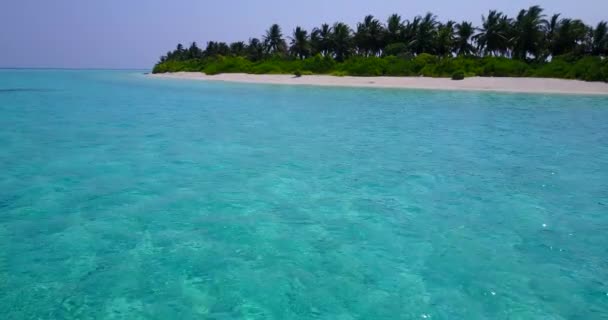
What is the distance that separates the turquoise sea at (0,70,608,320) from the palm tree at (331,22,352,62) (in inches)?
2264

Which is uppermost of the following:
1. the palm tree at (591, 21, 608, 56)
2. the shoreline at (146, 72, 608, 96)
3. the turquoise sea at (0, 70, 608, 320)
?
the palm tree at (591, 21, 608, 56)

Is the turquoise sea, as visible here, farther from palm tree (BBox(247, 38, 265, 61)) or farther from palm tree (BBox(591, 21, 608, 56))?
palm tree (BBox(247, 38, 265, 61))

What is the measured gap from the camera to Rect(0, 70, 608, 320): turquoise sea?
4.14 m

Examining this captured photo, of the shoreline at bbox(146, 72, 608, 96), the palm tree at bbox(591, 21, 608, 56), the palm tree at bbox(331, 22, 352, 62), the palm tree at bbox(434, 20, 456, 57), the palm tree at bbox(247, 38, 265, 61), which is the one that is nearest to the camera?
the shoreline at bbox(146, 72, 608, 96)

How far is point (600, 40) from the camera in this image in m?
47.5

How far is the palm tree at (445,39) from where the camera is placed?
56844mm

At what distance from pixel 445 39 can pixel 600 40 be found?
58.2 feet

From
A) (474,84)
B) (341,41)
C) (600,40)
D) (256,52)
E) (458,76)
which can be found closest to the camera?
(474,84)

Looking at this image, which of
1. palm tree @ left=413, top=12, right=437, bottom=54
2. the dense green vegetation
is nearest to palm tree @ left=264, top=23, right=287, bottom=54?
the dense green vegetation

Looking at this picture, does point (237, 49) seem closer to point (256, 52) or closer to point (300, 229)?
point (256, 52)

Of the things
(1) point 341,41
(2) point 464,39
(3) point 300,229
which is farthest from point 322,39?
(3) point 300,229

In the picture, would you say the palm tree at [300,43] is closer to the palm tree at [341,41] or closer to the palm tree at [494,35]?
the palm tree at [341,41]

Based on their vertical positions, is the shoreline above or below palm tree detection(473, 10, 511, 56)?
below

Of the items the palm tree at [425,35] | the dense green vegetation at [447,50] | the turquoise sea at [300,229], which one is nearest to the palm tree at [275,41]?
the dense green vegetation at [447,50]
